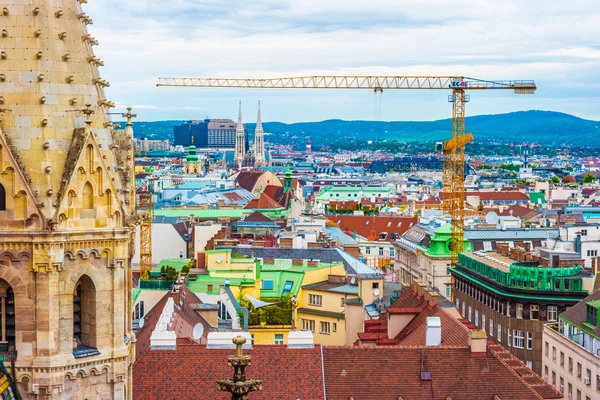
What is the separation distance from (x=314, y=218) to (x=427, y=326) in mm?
106169

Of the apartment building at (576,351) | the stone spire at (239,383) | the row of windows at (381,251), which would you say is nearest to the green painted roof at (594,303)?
the apartment building at (576,351)

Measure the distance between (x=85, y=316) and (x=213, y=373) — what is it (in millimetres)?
22996

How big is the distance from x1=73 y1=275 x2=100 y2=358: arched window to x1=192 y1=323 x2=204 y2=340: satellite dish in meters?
A: 34.3

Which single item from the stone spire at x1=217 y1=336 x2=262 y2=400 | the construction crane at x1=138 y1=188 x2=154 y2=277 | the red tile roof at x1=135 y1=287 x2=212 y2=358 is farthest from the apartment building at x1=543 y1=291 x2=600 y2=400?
the stone spire at x1=217 y1=336 x2=262 y2=400

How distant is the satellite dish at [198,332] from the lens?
63.7m

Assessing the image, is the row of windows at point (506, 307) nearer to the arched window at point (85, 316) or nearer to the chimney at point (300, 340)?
the chimney at point (300, 340)

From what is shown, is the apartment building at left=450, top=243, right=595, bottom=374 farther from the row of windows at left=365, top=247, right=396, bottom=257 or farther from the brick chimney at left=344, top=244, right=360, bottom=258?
the row of windows at left=365, top=247, right=396, bottom=257

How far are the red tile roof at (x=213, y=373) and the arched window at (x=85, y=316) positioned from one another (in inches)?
849

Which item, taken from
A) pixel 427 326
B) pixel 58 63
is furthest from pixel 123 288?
pixel 427 326

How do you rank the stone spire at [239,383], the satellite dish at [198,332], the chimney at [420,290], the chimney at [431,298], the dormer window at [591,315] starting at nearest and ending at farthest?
the stone spire at [239,383] → the satellite dish at [198,332] → the chimney at [431,298] → the chimney at [420,290] → the dormer window at [591,315]

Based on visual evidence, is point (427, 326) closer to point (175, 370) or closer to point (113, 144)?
point (175, 370)

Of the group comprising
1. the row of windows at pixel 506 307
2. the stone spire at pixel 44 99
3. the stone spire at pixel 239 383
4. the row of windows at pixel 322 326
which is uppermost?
the stone spire at pixel 44 99

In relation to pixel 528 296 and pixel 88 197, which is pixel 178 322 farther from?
pixel 528 296

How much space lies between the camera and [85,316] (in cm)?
2942
